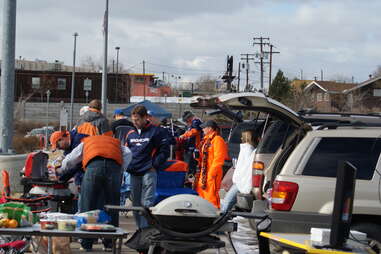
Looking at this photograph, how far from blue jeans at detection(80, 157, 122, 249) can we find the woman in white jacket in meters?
2.56

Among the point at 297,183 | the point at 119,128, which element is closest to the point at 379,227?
the point at 297,183

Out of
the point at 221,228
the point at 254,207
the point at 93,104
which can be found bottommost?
the point at 254,207

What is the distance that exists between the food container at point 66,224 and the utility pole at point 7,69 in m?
7.91

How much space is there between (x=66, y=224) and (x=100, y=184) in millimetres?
2450

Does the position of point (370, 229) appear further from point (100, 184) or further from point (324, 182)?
point (100, 184)

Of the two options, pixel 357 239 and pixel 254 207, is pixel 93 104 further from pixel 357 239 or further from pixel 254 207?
pixel 357 239

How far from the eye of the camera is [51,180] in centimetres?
948

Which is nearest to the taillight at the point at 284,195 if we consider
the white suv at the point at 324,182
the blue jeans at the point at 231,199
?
the white suv at the point at 324,182

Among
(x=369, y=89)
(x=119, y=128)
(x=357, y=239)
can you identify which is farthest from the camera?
(x=369, y=89)

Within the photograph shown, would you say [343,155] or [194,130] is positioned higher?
[343,155]

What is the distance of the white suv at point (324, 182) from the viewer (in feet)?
26.6

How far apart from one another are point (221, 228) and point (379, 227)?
11.8 ft

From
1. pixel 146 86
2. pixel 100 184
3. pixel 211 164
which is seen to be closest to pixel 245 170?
pixel 211 164

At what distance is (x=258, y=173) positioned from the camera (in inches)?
411
